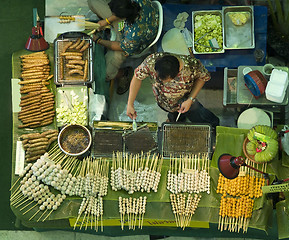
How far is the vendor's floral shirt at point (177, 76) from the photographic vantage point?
4328 mm

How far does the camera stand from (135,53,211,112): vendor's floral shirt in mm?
4328

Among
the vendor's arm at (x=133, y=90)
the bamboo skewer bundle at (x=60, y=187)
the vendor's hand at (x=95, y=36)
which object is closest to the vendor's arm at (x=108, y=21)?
the vendor's hand at (x=95, y=36)

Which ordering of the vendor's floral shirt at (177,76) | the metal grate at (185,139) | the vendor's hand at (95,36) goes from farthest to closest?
the vendor's hand at (95,36) → the metal grate at (185,139) → the vendor's floral shirt at (177,76)

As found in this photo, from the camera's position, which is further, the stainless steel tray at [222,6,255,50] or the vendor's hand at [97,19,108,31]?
the vendor's hand at [97,19,108,31]

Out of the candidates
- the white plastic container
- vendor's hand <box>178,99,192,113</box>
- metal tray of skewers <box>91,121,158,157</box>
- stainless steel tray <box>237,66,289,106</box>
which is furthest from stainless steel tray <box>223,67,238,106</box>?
metal tray of skewers <box>91,121,158,157</box>

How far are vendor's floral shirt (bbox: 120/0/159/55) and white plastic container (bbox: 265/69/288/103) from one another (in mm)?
1688

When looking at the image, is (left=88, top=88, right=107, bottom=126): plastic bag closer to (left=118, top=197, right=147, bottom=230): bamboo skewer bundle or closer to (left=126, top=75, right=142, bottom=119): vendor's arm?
(left=126, top=75, right=142, bottom=119): vendor's arm

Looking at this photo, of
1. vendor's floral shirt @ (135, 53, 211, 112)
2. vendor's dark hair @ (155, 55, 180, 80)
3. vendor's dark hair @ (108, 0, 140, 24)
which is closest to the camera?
vendor's dark hair @ (155, 55, 180, 80)

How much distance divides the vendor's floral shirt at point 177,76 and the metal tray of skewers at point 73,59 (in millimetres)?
1158

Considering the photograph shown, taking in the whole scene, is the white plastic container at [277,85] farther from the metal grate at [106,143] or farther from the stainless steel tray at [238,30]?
the metal grate at [106,143]

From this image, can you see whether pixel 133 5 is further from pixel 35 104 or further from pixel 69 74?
pixel 35 104

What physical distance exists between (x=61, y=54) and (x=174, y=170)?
231 cm

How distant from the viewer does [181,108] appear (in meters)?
4.94

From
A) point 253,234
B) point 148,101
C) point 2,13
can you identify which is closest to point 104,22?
point 148,101
